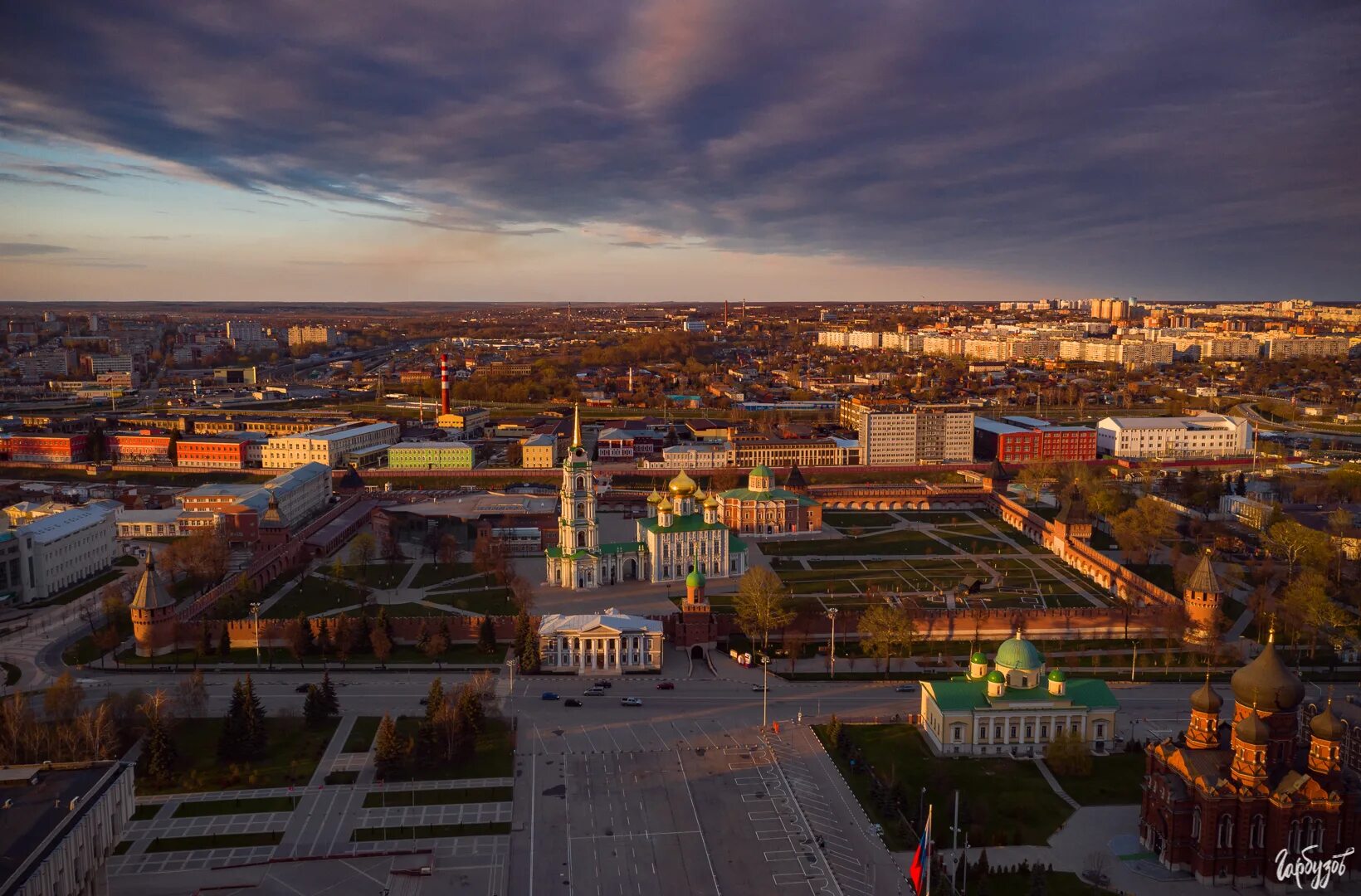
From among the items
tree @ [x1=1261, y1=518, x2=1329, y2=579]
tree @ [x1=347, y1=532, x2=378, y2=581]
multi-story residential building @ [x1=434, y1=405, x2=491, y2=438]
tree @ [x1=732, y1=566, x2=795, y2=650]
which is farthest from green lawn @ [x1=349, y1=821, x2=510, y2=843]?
multi-story residential building @ [x1=434, y1=405, x2=491, y2=438]

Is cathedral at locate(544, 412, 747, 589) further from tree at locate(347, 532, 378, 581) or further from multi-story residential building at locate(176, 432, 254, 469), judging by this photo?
multi-story residential building at locate(176, 432, 254, 469)

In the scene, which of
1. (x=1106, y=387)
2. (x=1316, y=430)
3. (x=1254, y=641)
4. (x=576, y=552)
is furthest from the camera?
(x=1106, y=387)

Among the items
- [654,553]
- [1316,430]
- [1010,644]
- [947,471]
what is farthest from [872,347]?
[1010,644]

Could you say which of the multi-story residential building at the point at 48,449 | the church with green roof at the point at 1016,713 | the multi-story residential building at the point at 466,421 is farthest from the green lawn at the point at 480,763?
the multi-story residential building at the point at 466,421

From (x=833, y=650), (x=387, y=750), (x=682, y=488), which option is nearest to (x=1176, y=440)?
(x=682, y=488)

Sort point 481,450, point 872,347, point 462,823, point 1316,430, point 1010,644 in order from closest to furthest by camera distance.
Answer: point 462,823 → point 1010,644 → point 481,450 → point 1316,430 → point 872,347

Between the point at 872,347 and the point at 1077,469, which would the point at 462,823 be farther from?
the point at 872,347
